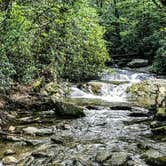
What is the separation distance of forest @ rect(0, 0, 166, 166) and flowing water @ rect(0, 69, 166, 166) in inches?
0.9

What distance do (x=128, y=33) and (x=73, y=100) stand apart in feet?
59.6

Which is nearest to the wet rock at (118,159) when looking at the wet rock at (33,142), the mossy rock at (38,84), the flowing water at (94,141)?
the flowing water at (94,141)

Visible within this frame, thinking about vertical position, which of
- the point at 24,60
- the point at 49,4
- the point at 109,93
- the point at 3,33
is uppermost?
the point at 49,4

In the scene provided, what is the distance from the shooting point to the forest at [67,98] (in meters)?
9.40

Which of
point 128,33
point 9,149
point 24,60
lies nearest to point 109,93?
point 24,60

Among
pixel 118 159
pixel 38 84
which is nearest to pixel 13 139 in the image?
pixel 118 159

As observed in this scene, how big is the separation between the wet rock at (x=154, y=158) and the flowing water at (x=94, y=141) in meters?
0.09

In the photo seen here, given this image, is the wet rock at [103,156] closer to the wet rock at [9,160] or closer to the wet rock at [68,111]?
the wet rock at [9,160]

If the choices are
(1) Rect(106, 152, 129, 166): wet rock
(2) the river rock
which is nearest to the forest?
(1) Rect(106, 152, 129, 166): wet rock

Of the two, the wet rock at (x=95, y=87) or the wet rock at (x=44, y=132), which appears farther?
the wet rock at (x=95, y=87)

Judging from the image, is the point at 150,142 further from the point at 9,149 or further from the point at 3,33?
the point at 3,33

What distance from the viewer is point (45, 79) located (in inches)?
757

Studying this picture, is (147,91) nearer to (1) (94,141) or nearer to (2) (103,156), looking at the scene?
(1) (94,141)

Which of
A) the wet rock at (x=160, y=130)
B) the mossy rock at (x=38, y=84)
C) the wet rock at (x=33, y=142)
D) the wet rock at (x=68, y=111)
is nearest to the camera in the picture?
the wet rock at (x=33, y=142)
